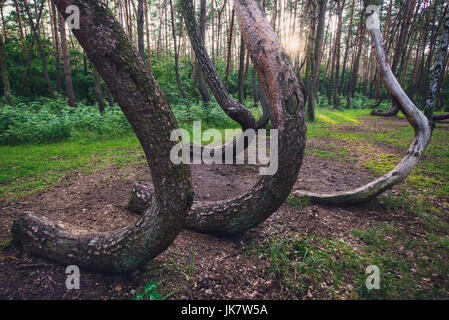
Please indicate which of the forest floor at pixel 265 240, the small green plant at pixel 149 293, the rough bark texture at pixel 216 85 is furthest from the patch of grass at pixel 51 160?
the small green plant at pixel 149 293

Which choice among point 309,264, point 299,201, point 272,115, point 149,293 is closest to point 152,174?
point 149,293

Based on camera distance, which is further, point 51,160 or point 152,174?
point 51,160

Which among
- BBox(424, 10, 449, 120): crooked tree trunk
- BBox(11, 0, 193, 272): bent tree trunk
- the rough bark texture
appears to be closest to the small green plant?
BBox(11, 0, 193, 272): bent tree trunk

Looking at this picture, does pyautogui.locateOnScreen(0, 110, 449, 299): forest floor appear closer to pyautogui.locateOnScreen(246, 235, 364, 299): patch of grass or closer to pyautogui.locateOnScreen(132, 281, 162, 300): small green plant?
pyautogui.locateOnScreen(246, 235, 364, 299): patch of grass

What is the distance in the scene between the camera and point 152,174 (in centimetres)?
192

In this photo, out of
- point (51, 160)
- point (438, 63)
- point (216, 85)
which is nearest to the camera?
point (216, 85)

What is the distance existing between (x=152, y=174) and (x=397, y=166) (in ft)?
12.1

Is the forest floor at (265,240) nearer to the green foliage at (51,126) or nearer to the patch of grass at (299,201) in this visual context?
the patch of grass at (299,201)

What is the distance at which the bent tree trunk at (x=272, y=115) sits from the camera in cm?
221

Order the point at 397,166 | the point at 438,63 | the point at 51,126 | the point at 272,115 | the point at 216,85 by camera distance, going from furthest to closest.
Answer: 1. the point at 51,126
2. the point at 438,63
3. the point at 216,85
4. the point at 397,166
5. the point at 272,115

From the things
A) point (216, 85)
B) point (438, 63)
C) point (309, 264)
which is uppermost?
point (438, 63)

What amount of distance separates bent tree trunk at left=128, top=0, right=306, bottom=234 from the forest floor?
45cm

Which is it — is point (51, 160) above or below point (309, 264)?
above

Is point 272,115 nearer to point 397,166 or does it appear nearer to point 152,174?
point 152,174
